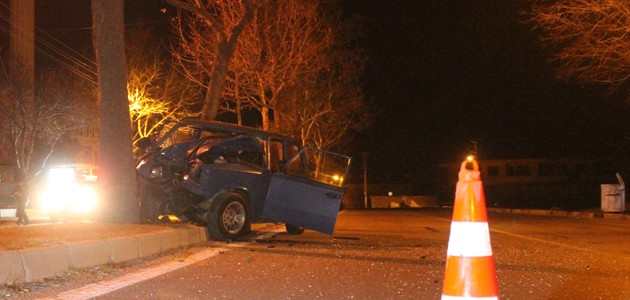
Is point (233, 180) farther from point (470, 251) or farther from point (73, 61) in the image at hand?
point (73, 61)

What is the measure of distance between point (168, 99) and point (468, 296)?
30.5m

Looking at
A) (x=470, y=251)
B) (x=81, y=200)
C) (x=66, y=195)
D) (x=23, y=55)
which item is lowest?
(x=81, y=200)

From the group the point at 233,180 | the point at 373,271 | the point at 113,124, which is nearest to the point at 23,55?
the point at 113,124

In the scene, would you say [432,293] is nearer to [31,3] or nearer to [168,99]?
[31,3]

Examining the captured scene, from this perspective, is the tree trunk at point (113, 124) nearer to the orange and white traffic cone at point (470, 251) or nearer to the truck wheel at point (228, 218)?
the truck wheel at point (228, 218)

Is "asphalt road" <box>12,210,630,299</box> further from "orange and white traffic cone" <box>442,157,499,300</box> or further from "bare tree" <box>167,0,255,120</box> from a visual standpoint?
"bare tree" <box>167,0,255,120</box>

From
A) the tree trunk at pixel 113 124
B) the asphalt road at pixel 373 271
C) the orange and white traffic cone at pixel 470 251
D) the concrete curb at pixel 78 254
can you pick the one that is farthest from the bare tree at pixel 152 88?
the orange and white traffic cone at pixel 470 251

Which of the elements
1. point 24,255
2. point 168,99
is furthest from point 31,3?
point 24,255

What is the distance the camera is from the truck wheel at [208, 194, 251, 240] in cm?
1275

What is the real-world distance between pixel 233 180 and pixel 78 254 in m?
4.61

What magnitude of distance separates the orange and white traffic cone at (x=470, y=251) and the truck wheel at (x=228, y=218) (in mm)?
8619

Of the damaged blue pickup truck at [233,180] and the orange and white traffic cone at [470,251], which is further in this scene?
the damaged blue pickup truck at [233,180]

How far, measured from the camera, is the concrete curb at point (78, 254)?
25.0 ft

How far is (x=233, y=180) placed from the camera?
1301cm
